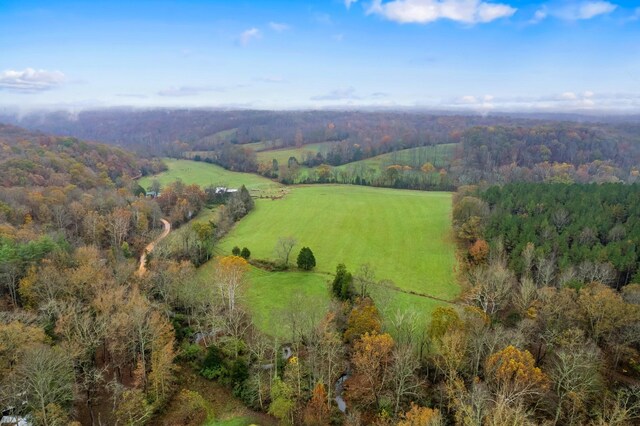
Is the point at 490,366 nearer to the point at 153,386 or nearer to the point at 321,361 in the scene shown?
the point at 321,361

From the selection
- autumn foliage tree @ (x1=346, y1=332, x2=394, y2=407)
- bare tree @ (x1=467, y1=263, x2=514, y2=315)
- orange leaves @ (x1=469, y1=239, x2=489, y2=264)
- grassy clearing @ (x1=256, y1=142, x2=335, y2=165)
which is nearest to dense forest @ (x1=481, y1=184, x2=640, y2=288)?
orange leaves @ (x1=469, y1=239, x2=489, y2=264)

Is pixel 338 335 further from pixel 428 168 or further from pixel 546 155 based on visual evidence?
pixel 546 155

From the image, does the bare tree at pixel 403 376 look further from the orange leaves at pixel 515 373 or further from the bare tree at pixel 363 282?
the bare tree at pixel 363 282

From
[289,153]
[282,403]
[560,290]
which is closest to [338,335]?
[282,403]

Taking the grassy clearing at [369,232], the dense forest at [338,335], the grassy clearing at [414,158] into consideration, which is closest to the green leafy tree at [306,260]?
the dense forest at [338,335]

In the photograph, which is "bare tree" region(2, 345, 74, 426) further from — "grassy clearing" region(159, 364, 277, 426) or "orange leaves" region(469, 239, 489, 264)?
"orange leaves" region(469, 239, 489, 264)
